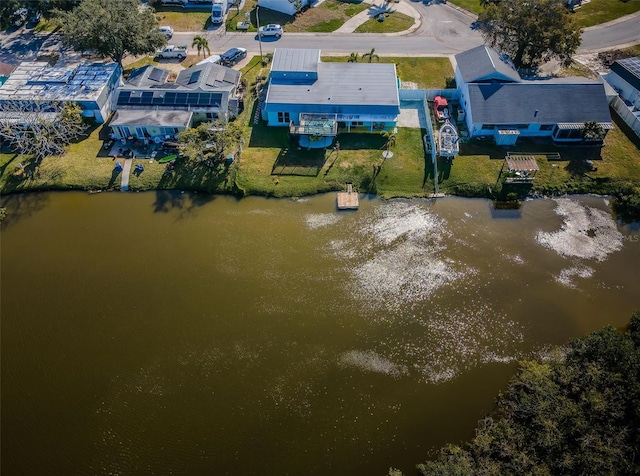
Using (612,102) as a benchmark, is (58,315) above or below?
below

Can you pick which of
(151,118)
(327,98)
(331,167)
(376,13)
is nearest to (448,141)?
(331,167)

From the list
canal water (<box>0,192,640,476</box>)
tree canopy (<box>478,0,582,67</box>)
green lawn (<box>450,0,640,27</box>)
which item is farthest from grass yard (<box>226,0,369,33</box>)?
canal water (<box>0,192,640,476</box>)

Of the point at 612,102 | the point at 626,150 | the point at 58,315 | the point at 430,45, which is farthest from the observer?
the point at 430,45

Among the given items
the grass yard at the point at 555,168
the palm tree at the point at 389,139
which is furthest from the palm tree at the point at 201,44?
the grass yard at the point at 555,168

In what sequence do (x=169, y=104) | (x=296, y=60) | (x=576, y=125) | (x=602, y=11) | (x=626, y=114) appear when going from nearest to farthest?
(x=576, y=125) → (x=169, y=104) → (x=626, y=114) → (x=296, y=60) → (x=602, y=11)

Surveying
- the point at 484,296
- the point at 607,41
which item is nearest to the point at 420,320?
the point at 484,296

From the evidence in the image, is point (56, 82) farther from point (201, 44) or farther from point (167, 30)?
point (167, 30)

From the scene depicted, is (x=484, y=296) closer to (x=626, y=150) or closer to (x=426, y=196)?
(x=426, y=196)
